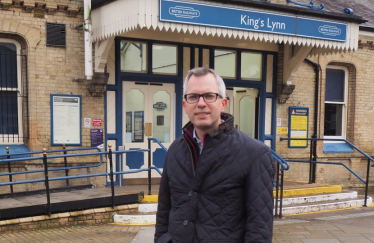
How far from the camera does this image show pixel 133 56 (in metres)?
9.25

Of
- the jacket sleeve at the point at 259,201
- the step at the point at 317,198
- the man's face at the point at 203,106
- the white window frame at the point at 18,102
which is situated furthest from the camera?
the step at the point at 317,198

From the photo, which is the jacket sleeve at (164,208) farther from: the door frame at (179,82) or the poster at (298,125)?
the poster at (298,125)

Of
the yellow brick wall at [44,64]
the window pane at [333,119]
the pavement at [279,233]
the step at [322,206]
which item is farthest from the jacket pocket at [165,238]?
the window pane at [333,119]

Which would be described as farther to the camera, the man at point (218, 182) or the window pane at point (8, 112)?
the window pane at point (8, 112)

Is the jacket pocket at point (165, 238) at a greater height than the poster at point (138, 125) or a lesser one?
lesser

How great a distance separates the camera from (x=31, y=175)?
27.3 ft

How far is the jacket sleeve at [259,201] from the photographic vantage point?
2377 millimetres

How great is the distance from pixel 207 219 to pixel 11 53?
7.25 m

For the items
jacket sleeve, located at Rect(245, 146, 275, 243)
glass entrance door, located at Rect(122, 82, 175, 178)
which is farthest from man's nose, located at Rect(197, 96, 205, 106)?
glass entrance door, located at Rect(122, 82, 175, 178)

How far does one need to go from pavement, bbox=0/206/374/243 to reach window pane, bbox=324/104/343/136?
15.7 ft

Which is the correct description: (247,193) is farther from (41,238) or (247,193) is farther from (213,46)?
(213,46)

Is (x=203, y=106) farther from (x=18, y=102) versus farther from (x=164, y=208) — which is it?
(x=18, y=102)

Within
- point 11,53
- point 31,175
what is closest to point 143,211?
point 31,175

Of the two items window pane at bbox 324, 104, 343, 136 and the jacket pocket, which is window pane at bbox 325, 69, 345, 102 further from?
the jacket pocket
